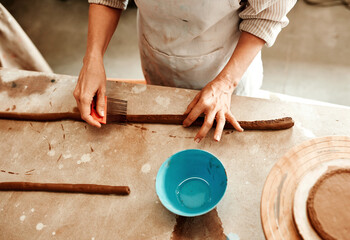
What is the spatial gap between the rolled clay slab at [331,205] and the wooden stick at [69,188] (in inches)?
29.2

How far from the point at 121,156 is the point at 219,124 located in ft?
1.66

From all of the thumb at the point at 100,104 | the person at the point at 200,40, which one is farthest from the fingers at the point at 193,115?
the thumb at the point at 100,104

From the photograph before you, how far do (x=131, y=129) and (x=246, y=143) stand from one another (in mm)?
589

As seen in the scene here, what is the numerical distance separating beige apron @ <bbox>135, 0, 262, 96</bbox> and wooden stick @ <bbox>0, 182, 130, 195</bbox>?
2.59ft

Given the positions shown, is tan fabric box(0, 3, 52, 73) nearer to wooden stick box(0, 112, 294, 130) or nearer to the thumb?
wooden stick box(0, 112, 294, 130)

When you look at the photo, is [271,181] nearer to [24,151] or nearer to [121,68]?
[24,151]

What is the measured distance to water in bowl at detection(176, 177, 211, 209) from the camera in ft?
3.60

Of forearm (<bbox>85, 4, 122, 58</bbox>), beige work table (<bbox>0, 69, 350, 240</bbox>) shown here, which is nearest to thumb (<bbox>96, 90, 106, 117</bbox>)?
beige work table (<bbox>0, 69, 350, 240</bbox>)

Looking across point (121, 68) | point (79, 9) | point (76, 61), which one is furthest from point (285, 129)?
point (79, 9)

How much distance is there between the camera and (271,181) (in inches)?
32.7

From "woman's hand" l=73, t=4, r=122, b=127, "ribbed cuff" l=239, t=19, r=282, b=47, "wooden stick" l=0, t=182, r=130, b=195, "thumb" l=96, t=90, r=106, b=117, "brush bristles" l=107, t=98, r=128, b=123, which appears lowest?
"wooden stick" l=0, t=182, r=130, b=195

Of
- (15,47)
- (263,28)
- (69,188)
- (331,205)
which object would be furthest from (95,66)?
(331,205)

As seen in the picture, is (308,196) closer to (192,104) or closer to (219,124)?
(219,124)

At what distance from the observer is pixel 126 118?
1.37m
